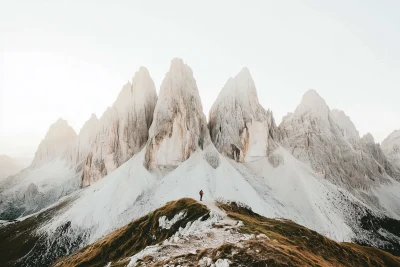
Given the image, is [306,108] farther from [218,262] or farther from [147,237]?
[218,262]

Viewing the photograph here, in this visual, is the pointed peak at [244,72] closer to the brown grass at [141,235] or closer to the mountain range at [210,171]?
the mountain range at [210,171]

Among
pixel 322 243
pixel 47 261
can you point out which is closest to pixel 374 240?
pixel 322 243

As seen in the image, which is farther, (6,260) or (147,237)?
(6,260)

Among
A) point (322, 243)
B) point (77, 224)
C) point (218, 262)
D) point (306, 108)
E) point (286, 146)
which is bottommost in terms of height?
point (77, 224)

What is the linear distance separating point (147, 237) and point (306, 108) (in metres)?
135

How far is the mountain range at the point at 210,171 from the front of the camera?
8975 cm

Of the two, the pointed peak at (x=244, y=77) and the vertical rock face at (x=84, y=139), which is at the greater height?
the pointed peak at (x=244, y=77)

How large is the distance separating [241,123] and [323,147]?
51.1m

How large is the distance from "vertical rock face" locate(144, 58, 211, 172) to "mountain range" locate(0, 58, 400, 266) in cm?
39

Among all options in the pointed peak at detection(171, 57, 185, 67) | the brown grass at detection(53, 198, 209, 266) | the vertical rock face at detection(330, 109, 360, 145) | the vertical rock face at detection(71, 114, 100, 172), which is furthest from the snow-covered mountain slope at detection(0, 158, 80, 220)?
the vertical rock face at detection(330, 109, 360, 145)

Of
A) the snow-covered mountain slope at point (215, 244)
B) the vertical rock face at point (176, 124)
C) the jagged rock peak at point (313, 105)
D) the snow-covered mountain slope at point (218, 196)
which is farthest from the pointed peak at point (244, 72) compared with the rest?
the snow-covered mountain slope at point (215, 244)

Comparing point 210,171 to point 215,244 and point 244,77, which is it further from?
point 215,244

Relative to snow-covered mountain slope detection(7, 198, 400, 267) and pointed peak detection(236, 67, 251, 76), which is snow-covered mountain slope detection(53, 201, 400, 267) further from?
pointed peak detection(236, 67, 251, 76)

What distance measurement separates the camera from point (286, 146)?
142 meters
